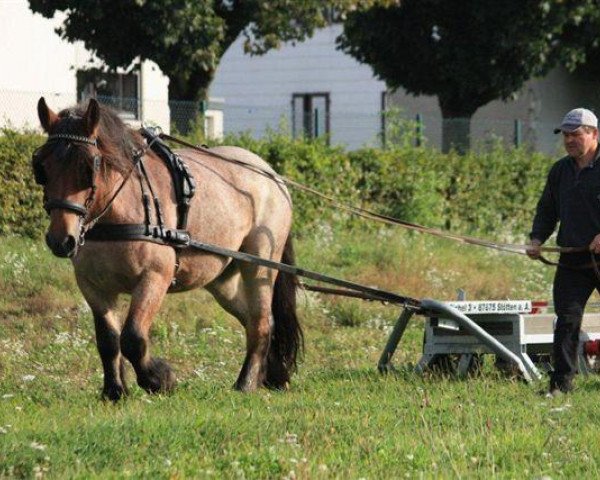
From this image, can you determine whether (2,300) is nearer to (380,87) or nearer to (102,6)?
(102,6)

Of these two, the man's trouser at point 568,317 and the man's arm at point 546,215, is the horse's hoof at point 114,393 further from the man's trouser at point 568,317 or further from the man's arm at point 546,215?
the man's arm at point 546,215

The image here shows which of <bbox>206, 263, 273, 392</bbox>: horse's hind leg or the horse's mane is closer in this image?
the horse's mane

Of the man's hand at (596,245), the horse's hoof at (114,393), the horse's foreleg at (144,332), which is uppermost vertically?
the man's hand at (596,245)

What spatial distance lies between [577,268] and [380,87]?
89.3 ft

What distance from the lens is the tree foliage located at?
59.9ft

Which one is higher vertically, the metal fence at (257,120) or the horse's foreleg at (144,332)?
the metal fence at (257,120)

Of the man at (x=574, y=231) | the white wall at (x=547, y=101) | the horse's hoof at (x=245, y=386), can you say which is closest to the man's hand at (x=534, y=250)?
the man at (x=574, y=231)

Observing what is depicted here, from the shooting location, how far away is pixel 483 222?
2023cm

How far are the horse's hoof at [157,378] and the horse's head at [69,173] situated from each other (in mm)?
1087

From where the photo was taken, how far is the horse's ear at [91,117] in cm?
752

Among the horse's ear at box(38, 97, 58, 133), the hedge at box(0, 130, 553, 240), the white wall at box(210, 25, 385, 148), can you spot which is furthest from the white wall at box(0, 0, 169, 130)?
the horse's ear at box(38, 97, 58, 133)

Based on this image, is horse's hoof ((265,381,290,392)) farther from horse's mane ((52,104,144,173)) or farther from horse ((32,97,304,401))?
horse's mane ((52,104,144,173))

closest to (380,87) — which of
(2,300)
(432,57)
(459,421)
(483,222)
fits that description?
(432,57)

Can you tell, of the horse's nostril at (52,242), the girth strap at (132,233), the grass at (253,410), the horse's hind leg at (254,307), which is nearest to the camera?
the grass at (253,410)
